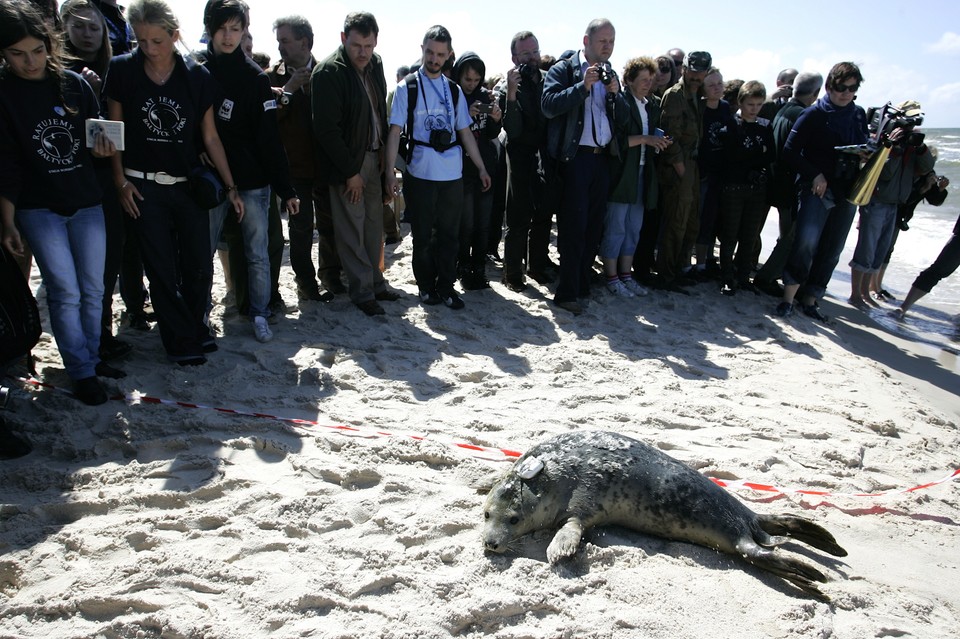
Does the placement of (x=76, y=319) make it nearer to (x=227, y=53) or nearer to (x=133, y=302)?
(x=133, y=302)

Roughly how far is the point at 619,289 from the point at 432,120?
2316 millimetres

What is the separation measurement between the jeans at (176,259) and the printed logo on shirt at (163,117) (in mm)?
314

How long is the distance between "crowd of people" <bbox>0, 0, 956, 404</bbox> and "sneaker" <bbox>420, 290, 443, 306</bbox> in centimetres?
2

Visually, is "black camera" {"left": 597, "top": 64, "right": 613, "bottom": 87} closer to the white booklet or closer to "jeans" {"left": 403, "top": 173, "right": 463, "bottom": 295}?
"jeans" {"left": 403, "top": 173, "right": 463, "bottom": 295}

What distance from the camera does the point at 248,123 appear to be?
4465 millimetres

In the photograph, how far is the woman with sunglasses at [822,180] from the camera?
5719 millimetres

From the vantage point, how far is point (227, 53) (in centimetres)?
428

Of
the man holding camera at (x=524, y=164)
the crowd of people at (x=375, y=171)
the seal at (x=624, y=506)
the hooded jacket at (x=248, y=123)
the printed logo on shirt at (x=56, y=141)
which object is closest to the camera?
the seal at (x=624, y=506)

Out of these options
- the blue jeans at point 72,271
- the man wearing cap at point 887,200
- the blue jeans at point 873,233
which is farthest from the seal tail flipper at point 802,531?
the blue jeans at point 873,233

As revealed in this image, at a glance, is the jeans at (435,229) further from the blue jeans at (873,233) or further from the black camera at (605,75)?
the blue jeans at (873,233)

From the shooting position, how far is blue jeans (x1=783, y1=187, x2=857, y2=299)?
5.95 meters

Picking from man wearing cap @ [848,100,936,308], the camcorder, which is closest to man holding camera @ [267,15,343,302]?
the camcorder

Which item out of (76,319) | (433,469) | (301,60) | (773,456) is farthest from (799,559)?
(301,60)

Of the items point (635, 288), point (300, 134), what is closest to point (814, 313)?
point (635, 288)
